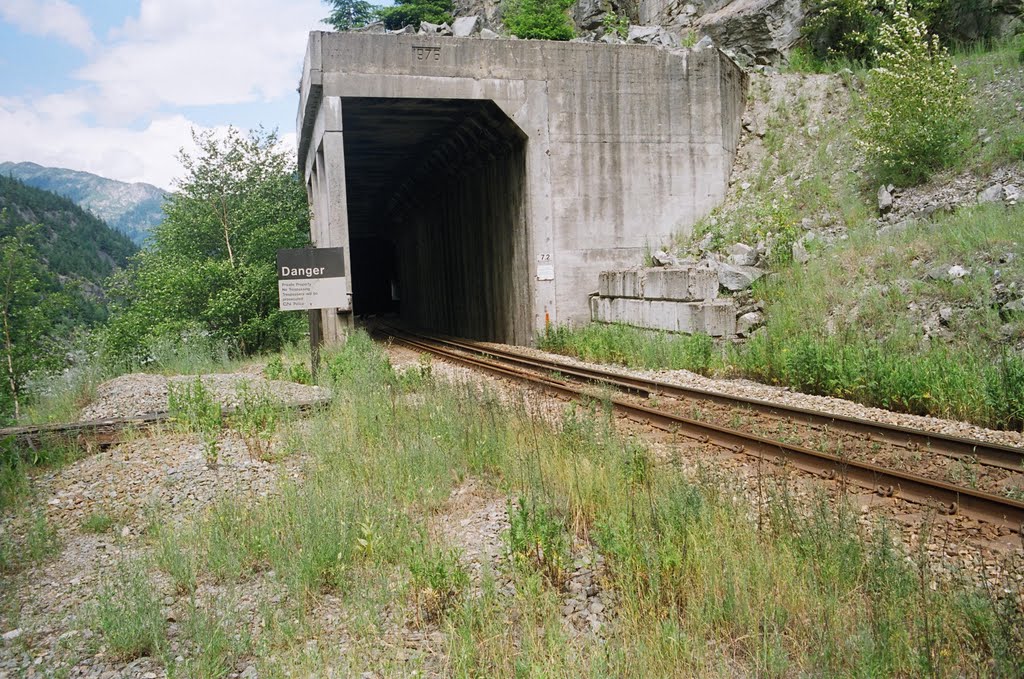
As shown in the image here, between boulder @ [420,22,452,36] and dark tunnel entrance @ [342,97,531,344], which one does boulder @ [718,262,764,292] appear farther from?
boulder @ [420,22,452,36]

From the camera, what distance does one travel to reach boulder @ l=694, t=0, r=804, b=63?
2145 cm

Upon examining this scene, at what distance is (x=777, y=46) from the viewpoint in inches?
853

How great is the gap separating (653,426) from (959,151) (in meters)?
10.1

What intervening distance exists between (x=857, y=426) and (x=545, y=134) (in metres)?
11.2

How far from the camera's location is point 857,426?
7.53 meters

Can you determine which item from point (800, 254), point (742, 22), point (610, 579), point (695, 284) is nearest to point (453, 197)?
point (742, 22)

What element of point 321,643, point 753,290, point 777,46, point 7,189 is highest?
point 7,189

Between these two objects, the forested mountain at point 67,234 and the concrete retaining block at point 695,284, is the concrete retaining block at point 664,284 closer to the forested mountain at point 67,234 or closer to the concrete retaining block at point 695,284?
the concrete retaining block at point 695,284

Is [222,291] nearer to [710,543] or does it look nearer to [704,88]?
[704,88]

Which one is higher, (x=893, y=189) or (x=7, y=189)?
(x=7, y=189)

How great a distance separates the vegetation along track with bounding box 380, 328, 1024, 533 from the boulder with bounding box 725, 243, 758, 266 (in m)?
4.10

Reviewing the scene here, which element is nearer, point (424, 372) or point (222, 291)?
point (424, 372)

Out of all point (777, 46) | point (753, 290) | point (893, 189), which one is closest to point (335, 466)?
point (753, 290)

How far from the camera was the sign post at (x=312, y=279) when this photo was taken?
1197 centimetres
